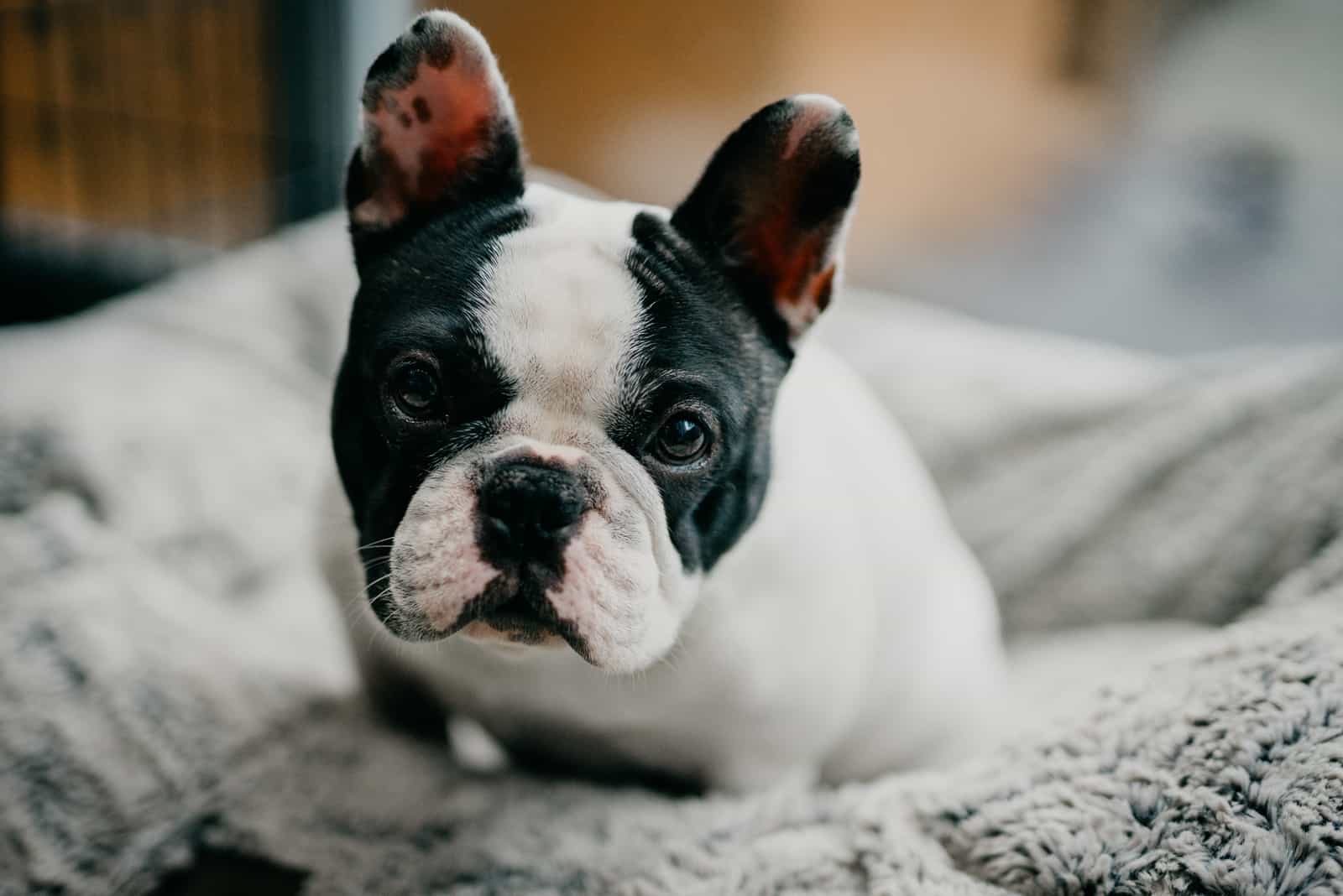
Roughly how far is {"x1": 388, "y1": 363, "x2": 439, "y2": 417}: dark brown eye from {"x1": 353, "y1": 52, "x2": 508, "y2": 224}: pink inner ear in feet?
0.54

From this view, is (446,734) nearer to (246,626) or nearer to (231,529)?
(246,626)

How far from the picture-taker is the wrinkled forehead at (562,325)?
0.79 meters

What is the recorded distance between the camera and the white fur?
2.58 feet

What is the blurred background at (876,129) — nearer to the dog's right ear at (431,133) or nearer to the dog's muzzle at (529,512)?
the dog's right ear at (431,133)

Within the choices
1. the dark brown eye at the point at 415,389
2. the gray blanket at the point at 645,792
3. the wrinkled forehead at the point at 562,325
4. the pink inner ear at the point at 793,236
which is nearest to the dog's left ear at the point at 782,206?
the pink inner ear at the point at 793,236

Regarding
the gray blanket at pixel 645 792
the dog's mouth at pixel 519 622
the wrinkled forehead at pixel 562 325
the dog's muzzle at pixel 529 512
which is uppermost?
the wrinkled forehead at pixel 562 325

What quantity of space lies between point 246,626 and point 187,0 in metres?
1.62

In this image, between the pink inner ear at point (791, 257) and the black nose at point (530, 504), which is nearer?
the black nose at point (530, 504)

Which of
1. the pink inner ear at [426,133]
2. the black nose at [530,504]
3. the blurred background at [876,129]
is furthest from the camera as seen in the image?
the blurred background at [876,129]

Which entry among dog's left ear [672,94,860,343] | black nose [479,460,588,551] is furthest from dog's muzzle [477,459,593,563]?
dog's left ear [672,94,860,343]

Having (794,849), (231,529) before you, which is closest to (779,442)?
(794,849)

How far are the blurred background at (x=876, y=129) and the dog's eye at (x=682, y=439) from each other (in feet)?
0.84

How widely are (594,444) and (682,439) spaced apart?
0.22ft

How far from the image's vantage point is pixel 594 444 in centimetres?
81
